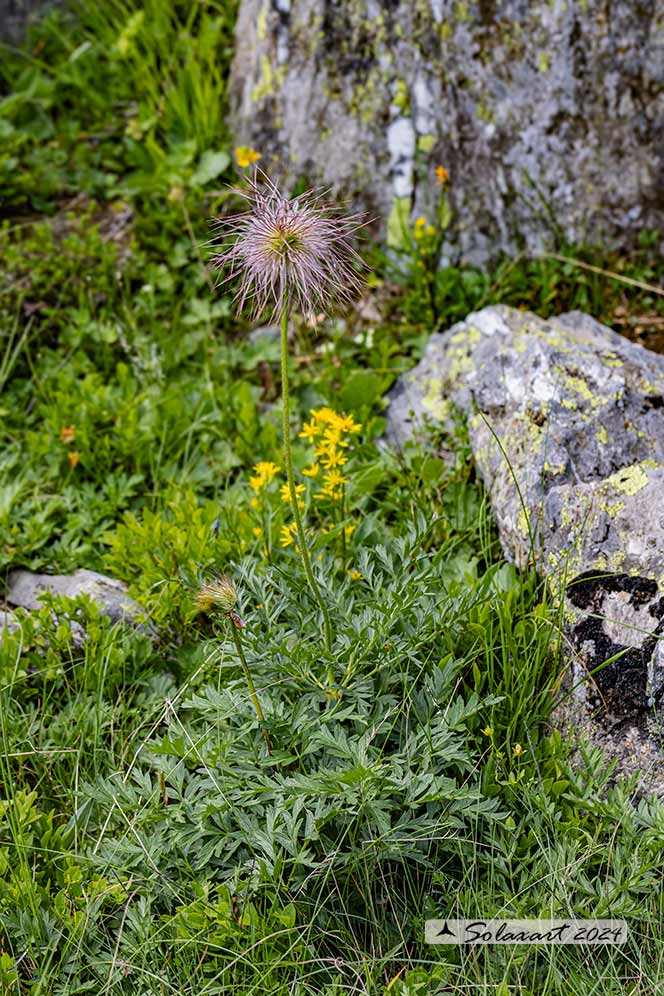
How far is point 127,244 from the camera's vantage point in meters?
4.73

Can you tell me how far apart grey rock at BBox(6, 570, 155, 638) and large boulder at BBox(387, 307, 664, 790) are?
4.19ft

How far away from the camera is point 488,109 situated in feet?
13.8

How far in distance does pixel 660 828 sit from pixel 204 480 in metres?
2.18

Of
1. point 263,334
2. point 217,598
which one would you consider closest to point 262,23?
point 263,334

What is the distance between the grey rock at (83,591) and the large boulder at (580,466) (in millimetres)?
1276

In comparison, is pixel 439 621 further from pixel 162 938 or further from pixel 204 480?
pixel 204 480

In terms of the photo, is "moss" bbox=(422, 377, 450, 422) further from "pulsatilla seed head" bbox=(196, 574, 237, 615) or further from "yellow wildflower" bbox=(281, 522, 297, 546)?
"pulsatilla seed head" bbox=(196, 574, 237, 615)

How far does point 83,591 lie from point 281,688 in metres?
1.03

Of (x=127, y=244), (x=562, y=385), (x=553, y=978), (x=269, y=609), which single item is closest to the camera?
(x=553, y=978)

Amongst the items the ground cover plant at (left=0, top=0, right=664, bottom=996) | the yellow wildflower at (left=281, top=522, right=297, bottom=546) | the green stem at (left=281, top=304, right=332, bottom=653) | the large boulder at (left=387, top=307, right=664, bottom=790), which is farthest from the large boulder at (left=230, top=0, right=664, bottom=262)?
the green stem at (left=281, top=304, right=332, bottom=653)

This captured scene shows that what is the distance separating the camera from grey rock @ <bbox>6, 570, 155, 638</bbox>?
3.20m

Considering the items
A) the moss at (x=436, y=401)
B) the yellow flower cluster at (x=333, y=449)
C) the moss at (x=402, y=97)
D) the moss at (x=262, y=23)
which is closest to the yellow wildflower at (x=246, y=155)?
the moss at (x=262, y=23)

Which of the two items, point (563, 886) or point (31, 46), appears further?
point (31, 46)

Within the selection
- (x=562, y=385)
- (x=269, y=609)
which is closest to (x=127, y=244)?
(x=562, y=385)
